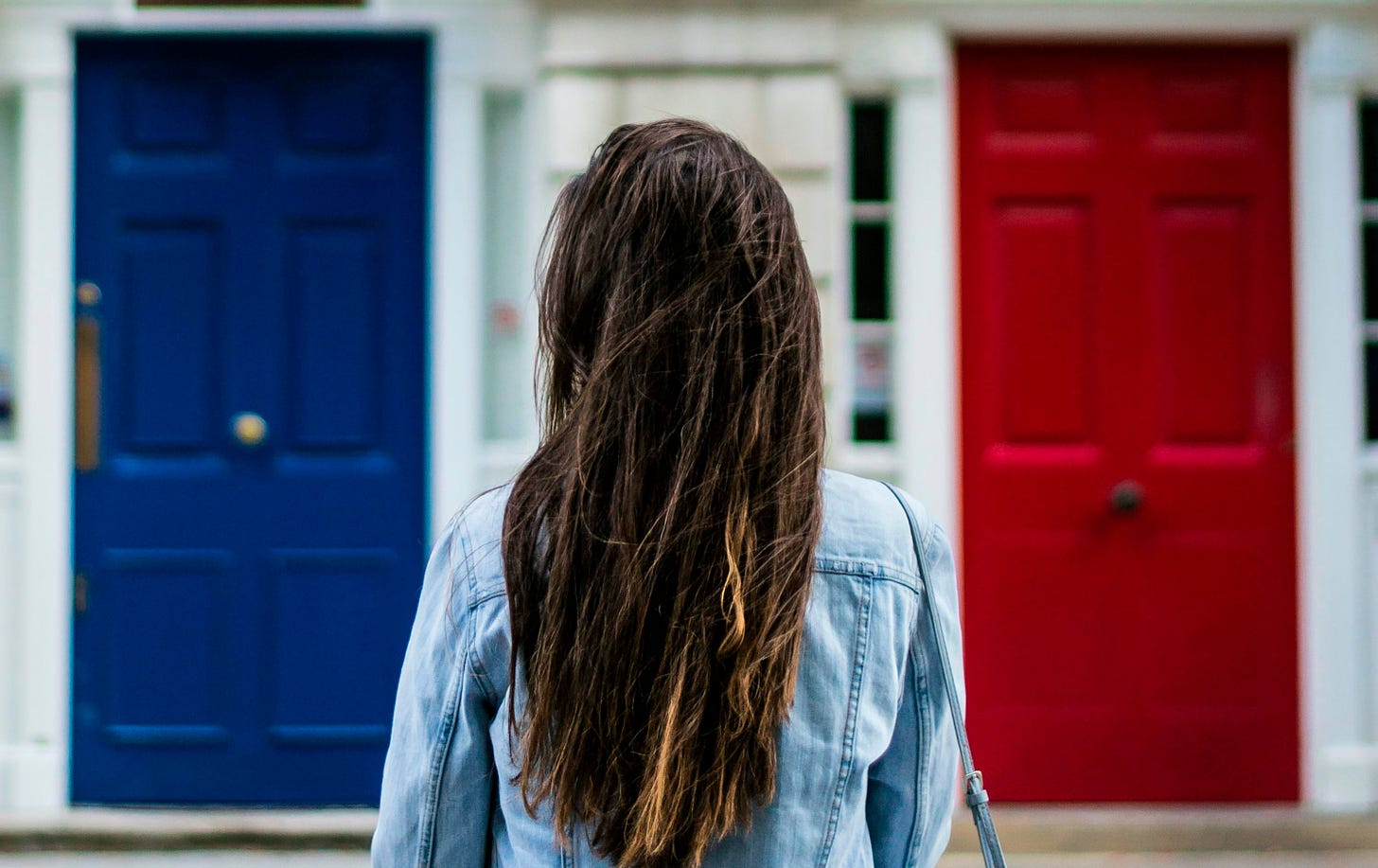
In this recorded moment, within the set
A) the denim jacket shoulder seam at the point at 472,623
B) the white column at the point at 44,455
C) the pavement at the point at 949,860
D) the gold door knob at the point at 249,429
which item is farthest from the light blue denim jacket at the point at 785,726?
the white column at the point at 44,455

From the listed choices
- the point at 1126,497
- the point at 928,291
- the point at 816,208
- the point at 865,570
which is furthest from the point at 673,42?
the point at 865,570

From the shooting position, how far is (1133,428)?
4328mm

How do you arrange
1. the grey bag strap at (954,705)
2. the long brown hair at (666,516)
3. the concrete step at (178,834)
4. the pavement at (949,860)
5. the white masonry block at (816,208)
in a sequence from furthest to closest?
the white masonry block at (816,208), the concrete step at (178,834), the pavement at (949,860), the grey bag strap at (954,705), the long brown hair at (666,516)

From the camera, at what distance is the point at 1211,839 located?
4098mm

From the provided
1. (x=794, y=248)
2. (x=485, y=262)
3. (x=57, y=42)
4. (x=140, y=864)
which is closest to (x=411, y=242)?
(x=485, y=262)

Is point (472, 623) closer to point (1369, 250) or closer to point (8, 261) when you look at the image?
point (8, 261)

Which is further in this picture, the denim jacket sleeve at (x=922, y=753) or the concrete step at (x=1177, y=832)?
the concrete step at (x=1177, y=832)

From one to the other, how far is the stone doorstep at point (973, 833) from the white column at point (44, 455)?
20 centimetres

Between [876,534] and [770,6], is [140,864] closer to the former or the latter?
[770,6]

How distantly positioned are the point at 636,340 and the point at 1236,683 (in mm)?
3753

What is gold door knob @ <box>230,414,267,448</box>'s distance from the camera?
14.1 ft

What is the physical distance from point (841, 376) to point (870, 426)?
0.19 metres

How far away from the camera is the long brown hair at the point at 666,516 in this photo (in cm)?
113

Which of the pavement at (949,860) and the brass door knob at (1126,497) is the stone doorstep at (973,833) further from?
the brass door knob at (1126,497)
